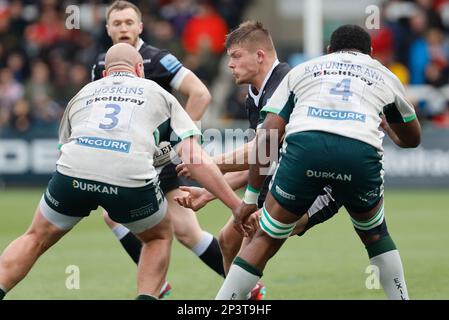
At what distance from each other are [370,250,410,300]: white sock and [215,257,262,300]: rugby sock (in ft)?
3.14

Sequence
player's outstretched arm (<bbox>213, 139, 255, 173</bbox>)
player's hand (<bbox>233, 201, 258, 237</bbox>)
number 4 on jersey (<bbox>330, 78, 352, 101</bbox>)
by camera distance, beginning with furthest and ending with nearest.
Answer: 1. player's outstretched arm (<bbox>213, 139, 255, 173</bbox>)
2. player's hand (<bbox>233, 201, 258, 237</bbox>)
3. number 4 on jersey (<bbox>330, 78, 352, 101</bbox>)

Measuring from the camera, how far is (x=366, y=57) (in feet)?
25.0

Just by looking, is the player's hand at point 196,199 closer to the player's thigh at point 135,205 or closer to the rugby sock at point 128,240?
the player's thigh at point 135,205

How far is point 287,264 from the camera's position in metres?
11.8

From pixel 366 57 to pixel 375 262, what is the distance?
4.99 ft

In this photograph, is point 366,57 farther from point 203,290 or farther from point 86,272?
point 86,272

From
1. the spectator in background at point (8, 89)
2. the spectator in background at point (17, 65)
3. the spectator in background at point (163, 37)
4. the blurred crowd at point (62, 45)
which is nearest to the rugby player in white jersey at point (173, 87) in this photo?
the spectator in background at point (163, 37)

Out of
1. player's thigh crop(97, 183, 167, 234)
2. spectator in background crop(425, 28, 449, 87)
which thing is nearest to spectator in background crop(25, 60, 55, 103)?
spectator in background crop(425, 28, 449, 87)

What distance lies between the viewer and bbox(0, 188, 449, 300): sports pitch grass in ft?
32.3

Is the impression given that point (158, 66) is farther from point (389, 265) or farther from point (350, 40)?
point (389, 265)

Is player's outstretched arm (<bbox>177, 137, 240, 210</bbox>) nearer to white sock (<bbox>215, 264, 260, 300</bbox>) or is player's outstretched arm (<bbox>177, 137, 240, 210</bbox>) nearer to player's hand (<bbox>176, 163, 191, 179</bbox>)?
player's hand (<bbox>176, 163, 191, 179</bbox>)

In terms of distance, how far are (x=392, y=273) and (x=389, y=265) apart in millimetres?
69

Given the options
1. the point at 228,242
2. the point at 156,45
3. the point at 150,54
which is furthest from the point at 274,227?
the point at 156,45

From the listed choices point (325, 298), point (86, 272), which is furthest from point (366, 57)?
point (86, 272)
